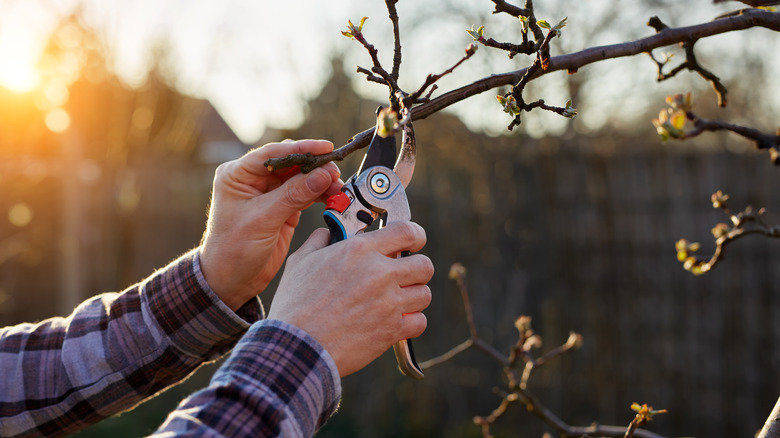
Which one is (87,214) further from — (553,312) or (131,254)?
(553,312)

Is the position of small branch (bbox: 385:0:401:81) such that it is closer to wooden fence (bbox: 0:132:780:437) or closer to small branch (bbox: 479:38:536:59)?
small branch (bbox: 479:38:536:59)

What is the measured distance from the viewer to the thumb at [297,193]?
1.47 meters

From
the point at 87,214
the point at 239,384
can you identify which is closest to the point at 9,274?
the point at 87,214

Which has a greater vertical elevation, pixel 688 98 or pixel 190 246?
pixel 688 98

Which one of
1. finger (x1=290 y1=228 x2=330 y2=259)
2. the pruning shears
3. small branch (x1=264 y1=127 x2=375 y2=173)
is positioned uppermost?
small branch (x1=264 y1=127 x2=375 y2=173)

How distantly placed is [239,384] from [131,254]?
21.0 ft

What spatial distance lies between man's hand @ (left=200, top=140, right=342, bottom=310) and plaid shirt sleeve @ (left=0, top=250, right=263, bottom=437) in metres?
0.07

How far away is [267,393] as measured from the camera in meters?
1.08

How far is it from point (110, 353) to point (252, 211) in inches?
25.0

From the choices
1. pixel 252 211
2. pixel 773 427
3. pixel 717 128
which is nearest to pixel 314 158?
pixel 252 211

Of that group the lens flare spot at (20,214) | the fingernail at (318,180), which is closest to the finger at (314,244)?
the fingernail at (318,180)

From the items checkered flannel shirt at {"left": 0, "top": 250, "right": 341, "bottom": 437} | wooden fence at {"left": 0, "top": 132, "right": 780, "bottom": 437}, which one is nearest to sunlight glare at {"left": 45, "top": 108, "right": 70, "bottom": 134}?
wooden fence at {"left": 0, "top": 132, "right": 780, "bottom": 437}

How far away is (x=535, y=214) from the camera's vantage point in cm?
483

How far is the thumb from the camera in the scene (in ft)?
4.84
